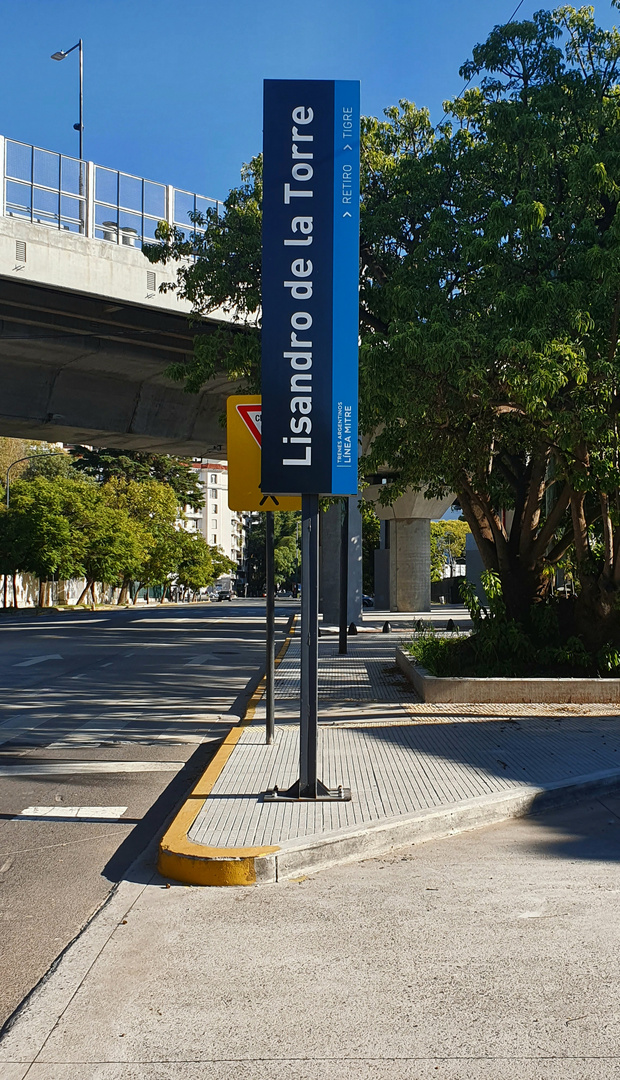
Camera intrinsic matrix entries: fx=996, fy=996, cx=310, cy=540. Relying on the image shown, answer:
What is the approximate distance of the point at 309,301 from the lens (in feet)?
25.1

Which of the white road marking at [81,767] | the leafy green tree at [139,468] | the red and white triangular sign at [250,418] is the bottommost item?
the white road marking at [81,767]

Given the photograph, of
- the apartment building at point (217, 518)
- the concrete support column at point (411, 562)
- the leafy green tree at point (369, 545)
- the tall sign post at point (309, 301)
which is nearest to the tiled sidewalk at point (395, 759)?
the tall sign post at point (309, 301)

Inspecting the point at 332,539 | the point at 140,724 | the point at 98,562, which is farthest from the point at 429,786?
the point at 98,562

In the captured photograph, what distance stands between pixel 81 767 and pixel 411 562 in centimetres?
3904

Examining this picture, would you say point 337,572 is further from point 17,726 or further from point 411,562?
point 17,726

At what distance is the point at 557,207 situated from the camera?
47.6 ft

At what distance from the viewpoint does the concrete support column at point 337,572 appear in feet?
111

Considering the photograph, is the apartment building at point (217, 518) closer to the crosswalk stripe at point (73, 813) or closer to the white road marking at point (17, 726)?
the white road marking at point (17, 726)

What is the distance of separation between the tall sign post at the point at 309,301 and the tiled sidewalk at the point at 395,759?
0.56 meters

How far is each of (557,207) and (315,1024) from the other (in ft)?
42.6

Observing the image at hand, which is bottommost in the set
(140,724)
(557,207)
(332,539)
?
(140,724)

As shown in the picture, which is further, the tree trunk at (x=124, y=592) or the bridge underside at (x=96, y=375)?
the tree trunk at (x=124, y=592)

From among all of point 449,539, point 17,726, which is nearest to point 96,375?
point 17,726

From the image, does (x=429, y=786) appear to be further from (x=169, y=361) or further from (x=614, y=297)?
(x=169, y=361)
